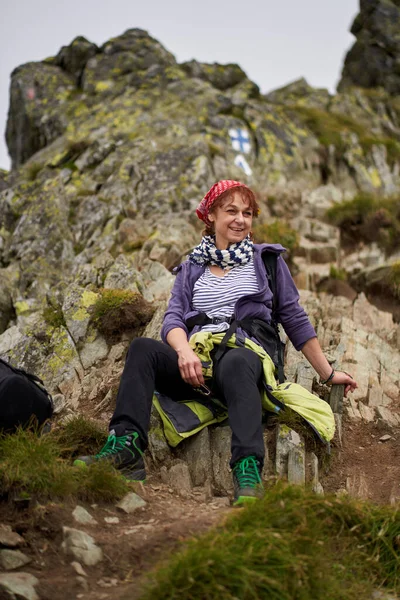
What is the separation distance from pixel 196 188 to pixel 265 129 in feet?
26.4

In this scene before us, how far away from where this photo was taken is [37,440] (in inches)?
195

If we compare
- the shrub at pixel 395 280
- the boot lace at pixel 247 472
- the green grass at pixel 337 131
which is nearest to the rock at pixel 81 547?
the boot lace at pixel 247 472

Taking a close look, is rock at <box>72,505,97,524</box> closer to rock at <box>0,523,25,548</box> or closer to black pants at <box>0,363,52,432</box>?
rock at <box>0,523,25,548</box>

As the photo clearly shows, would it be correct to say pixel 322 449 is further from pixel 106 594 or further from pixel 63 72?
pixel 63 72

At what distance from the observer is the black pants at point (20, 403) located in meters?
5.24

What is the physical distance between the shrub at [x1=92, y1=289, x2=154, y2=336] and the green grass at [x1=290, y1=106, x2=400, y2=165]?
18.9 metres

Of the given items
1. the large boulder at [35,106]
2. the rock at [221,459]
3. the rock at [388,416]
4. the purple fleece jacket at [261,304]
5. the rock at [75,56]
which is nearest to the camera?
the rock at [221,459]

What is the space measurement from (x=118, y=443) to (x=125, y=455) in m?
0.12

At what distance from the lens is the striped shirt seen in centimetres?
658

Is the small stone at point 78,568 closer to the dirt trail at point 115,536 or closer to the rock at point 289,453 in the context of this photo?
the dirt trail at point 115,536

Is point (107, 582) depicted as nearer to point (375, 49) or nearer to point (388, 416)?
point (388, 416)

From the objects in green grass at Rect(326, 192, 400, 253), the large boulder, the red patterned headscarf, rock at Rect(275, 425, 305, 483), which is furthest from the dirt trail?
the large boulder

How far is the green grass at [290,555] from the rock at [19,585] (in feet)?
2.32

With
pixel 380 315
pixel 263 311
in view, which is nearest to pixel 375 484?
pixel 263 311
